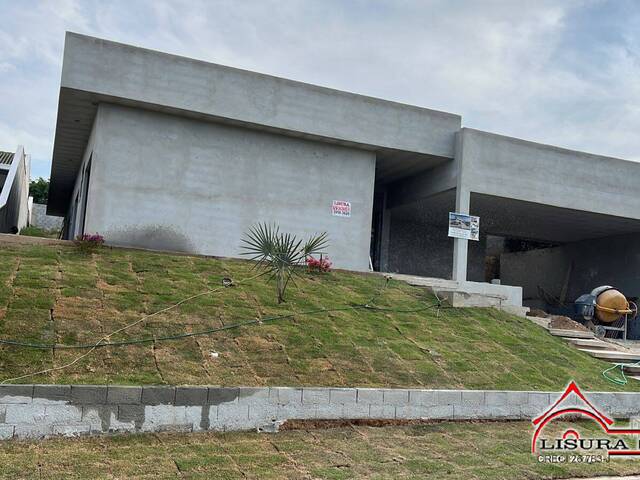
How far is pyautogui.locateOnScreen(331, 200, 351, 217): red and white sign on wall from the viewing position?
55.9ft

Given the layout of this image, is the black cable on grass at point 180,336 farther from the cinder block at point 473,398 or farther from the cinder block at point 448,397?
the cinder block at point 473,398

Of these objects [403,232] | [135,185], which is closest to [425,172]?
[403,232]

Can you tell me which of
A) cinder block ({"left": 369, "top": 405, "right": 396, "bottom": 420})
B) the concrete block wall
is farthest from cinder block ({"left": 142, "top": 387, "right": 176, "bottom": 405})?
cinder block ({"left": 369, "top": 405, "right": 396, "bottom": 420})

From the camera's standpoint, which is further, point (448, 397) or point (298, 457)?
point (448, 397)

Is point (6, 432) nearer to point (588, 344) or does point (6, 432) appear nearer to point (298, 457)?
point (298, 457)

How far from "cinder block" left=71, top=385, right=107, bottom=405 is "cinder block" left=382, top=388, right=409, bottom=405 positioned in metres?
3.64

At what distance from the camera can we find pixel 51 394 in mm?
6211

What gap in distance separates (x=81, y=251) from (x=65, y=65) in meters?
4.97

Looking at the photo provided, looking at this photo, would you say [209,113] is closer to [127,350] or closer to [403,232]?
[127,350]

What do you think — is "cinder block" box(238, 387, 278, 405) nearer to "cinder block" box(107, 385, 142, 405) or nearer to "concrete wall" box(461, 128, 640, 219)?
"cinder block" box(107, 385, 142, 405)

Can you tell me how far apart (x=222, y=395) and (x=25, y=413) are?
6.97 feet

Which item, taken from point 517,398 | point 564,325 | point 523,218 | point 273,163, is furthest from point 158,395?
point 523,218

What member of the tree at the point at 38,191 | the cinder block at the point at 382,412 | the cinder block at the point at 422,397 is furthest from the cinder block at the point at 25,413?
the tree at the point at 38,191

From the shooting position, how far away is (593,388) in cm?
1010
